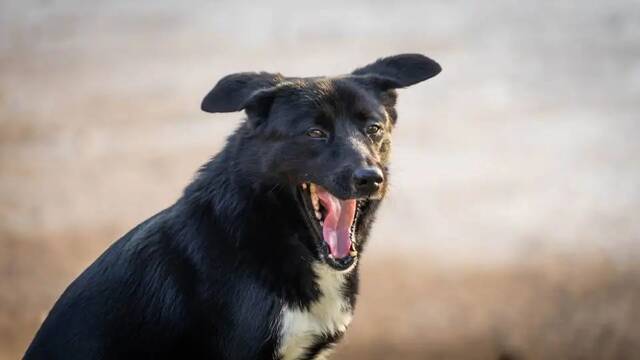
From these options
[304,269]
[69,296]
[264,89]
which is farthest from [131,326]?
[264,89]

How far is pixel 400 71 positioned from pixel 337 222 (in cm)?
108

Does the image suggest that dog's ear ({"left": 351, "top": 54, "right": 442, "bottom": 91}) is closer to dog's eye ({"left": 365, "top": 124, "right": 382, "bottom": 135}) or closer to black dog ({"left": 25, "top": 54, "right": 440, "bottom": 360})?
black dog ({"left": 25, "top": 54, "right": 440, "bottom": 360})

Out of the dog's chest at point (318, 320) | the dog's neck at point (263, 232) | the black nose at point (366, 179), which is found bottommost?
the dog's chest at point (318, 320)

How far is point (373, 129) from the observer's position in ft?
27.8

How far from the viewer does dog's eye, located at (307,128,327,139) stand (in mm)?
8336

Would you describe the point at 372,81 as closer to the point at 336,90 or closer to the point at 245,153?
the point at 336,90

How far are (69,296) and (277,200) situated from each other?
55.9 inches

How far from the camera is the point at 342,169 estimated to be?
8.12 meters

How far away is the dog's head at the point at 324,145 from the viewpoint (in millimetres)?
8148

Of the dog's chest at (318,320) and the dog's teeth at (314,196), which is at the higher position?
the dog's teeth at (314,196)

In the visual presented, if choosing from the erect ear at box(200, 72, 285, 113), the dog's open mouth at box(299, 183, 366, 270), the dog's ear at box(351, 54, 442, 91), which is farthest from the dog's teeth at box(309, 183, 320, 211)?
the dog's ear at box(351, 54, 442, 91)

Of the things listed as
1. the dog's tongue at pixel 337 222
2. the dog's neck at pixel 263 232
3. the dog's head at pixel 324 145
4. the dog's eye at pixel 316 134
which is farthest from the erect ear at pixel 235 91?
the dog's tongue at pixel 337 222

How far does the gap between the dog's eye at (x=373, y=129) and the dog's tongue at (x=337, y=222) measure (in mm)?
444

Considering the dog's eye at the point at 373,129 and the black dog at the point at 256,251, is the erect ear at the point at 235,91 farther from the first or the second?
the dog's eye at the point at 373,129
